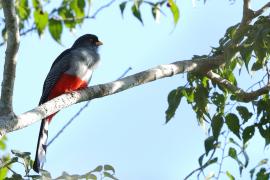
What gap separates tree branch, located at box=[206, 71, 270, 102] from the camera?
4398 mm

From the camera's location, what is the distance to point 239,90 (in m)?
4.56

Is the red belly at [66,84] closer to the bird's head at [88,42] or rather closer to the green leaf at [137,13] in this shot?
the bird's head at [88,42]

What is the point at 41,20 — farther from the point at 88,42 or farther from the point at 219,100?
the point at 88,42

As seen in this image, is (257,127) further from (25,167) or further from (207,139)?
(25,167)

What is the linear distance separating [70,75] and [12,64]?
262 cm

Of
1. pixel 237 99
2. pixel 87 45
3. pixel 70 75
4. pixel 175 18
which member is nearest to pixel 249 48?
pixel 175 18

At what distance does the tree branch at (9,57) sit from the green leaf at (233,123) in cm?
134

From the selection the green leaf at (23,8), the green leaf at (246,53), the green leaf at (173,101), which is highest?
the green leaf at (23,8)

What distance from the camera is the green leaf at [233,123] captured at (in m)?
4.24

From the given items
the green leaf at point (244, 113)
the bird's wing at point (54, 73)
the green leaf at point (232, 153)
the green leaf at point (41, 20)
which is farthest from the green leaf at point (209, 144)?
the bird's wing at point (54, 73)

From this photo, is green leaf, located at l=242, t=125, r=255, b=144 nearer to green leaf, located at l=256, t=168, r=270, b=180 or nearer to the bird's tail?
green leaf, located at l=256, t=168, r=270, b=180

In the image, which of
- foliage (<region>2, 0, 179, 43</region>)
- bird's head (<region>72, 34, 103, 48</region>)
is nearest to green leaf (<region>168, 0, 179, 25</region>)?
foliage (<region>2, 0, 179, 43</region>)

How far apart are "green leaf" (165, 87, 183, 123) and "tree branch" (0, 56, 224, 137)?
4.7 inches

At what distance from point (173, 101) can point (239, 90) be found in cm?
→ 46
